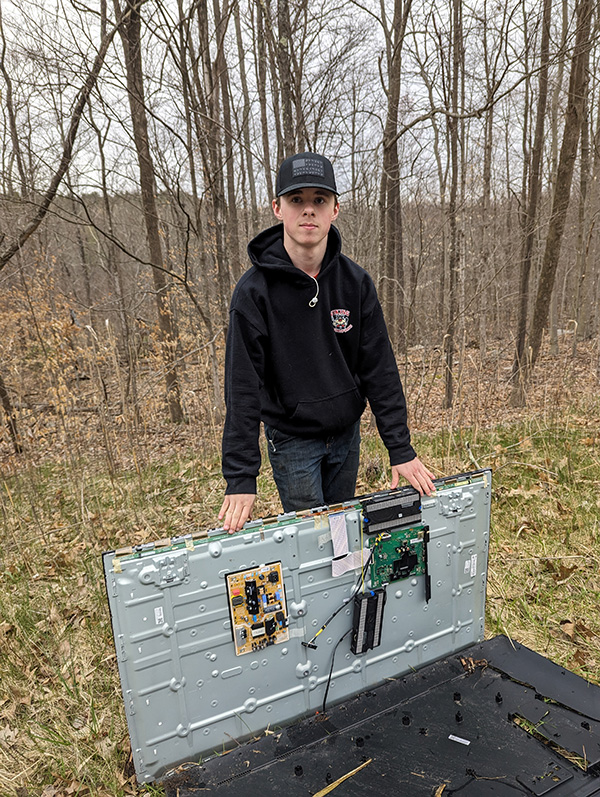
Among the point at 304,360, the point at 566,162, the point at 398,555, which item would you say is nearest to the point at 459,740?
the point at 398,555

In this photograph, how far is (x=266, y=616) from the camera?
5.47 feet

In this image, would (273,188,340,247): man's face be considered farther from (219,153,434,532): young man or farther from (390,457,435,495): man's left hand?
(390,457,435,495): man's left hand

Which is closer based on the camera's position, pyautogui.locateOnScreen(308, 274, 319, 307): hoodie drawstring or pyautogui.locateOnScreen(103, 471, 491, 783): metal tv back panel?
pyautogui.locateOnScreen(103, 471, 491, 783): metal tv back panel

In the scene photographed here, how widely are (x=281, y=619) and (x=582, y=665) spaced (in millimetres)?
1469

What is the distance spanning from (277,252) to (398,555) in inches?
52.1

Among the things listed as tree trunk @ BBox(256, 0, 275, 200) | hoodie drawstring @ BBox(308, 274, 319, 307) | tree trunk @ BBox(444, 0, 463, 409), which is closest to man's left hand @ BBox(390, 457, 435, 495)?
hoodie drawstring @ BBox(308, 274, 319, 307)

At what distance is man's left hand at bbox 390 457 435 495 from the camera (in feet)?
6.30

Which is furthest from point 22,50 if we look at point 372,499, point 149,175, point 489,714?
point 489,714

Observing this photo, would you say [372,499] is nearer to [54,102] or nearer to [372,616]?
[372,616]

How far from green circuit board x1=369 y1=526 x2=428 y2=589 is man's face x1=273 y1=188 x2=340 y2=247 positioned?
120cm

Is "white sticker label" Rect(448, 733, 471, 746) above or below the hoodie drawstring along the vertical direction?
below

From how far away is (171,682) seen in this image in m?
1.55

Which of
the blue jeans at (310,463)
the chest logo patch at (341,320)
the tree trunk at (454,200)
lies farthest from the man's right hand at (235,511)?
the tree trunk at (454,200)

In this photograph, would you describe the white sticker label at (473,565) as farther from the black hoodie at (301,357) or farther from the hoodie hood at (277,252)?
the hoodie hood at (277,252)
